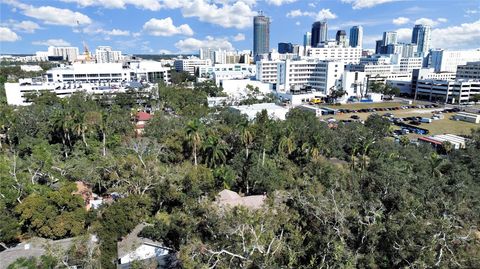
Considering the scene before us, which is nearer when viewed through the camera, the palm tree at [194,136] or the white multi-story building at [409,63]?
the palm tree at [194,136]

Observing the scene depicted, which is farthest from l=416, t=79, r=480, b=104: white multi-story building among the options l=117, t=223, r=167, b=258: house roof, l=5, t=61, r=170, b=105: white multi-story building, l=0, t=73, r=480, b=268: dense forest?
l=117, t=223, r=167, b=258: house roof

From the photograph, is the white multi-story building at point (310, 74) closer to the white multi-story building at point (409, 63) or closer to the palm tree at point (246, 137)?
the white multi-story building at point (409, 63)

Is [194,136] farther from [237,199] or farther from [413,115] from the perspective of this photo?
[413,115]

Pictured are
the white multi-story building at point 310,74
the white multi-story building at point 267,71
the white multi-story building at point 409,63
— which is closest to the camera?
the white multi-story building at point 310,74

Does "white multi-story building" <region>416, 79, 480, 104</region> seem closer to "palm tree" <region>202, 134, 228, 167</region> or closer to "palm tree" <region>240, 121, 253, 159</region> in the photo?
"palm tree" <region>240, 121, 253, 159</region>

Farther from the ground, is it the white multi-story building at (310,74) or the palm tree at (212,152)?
the white multi-story building at (310,74)

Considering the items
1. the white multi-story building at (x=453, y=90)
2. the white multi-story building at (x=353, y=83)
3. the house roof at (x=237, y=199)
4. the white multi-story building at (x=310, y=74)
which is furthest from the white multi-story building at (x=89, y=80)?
the white multi-story building at (x=453, y=90)

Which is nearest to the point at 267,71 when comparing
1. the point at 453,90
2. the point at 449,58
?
the point at 453,90
